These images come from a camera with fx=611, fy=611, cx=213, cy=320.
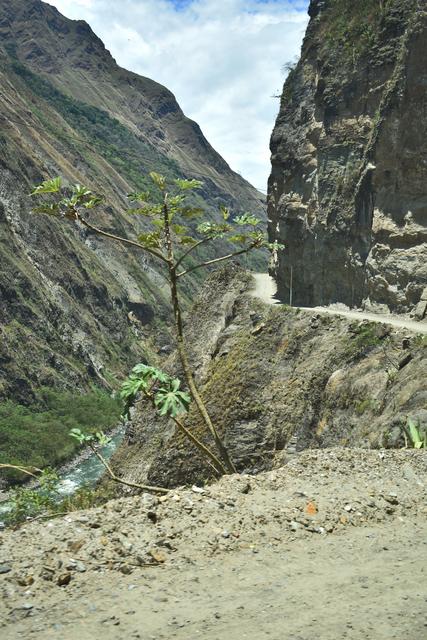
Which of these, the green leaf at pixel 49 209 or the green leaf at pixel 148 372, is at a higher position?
the green leaf at pixel 49 209

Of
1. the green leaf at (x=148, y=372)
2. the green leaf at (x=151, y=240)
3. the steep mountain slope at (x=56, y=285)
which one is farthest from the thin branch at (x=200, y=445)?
the steep mountain slope at (x=56, y=285)

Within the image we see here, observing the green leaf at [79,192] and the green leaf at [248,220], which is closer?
the green leaf at [79,192]

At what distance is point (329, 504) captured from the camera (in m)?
6.60

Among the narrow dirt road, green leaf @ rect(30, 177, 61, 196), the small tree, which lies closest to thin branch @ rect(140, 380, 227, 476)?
the small tree

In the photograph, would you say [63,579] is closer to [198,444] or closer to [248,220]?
[198,444]

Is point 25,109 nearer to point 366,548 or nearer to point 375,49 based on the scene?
point 375,49

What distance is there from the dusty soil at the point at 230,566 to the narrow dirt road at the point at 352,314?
11.8 metres

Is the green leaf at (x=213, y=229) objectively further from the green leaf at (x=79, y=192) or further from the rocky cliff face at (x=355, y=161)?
the rocky cliff face at (x=355, y=161)

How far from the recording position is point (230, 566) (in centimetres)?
534

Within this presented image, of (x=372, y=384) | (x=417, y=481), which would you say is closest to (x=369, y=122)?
(x=372, y=384)

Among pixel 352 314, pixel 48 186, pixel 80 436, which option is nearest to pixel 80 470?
pixel 352 314

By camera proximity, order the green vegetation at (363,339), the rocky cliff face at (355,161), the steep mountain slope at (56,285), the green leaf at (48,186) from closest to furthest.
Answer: the green leaf at (48,186)
the green vegetation at (363,339)
the rocky cliff face at (355,161)
the steep mountain slope at (56,285)

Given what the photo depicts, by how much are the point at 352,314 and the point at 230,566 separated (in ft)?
75.8

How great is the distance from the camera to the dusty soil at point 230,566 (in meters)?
4.44
